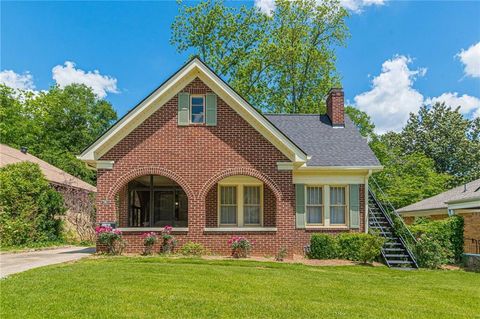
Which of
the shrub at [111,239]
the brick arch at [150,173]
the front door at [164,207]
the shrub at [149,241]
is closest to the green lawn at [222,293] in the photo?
the shrub at [111,239]

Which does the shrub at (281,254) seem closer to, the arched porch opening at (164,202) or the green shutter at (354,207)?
the green shutter at (354,207)

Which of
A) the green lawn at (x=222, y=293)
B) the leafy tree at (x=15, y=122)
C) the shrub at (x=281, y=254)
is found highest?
the leafy tree at (x=15, y=122)

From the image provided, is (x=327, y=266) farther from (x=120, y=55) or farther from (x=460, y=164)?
(x=460, y=164)

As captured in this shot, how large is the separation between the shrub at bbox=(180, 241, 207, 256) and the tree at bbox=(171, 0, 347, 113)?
2128 cm

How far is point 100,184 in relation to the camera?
14.6 meters

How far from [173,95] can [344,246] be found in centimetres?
840

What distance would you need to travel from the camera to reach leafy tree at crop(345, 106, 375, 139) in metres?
40.6

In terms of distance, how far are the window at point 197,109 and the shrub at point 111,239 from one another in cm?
479

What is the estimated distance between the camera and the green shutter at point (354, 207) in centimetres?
1644

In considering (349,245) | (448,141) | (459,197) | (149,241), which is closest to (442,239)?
(349,245)

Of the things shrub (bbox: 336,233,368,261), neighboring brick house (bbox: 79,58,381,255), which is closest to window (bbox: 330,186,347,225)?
shrub (bbox: 336,233,368,261)

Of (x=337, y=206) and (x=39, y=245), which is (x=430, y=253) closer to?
(x=337, y=206)

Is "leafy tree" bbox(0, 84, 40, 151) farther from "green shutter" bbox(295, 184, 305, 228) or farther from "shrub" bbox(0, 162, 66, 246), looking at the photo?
"green shutter" bbox(295, 184, 305, 228)

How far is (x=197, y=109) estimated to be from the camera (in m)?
15.3
